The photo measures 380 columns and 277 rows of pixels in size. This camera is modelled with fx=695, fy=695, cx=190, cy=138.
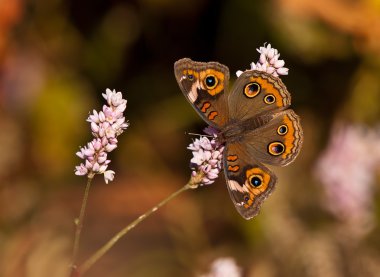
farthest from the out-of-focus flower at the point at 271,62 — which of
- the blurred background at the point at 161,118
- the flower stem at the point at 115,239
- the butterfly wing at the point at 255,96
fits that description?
the blurred background at the point at 161,118

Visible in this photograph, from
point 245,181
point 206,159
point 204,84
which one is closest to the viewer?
point 206,159

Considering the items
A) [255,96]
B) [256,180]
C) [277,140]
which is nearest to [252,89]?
[255,96]

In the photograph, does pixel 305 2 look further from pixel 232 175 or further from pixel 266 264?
pixel 232 175

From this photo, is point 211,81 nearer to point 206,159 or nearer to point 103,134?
point 206,159

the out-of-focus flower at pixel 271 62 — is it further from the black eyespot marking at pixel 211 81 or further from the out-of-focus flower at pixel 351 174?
the out-of-focus flower at pixel 351 174

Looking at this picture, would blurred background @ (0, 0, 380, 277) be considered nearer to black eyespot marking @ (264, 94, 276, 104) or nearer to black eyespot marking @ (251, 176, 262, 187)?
black eyespot marking @ (264, 94, 276, 104)

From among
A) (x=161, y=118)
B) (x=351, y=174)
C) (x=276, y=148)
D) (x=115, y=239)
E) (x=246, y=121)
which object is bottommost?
(x=115, y=239)

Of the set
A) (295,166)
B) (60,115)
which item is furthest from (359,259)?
(60,115)

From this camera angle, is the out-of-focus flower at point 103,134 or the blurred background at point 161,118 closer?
the out-of-focus flower at point 103,134
